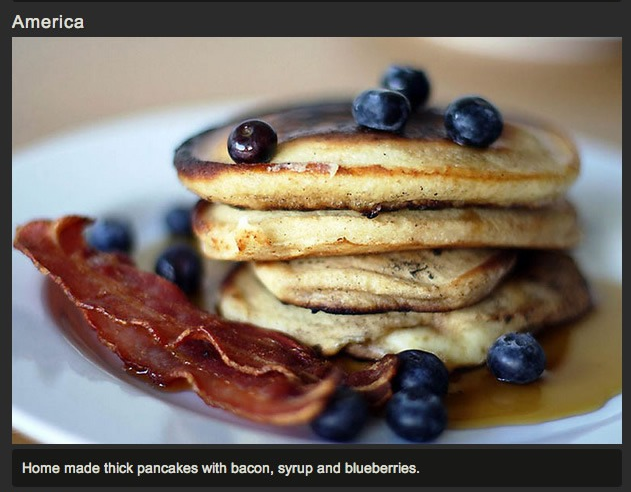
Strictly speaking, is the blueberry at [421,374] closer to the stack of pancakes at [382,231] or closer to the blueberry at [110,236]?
the stack of pancakes at [382,231]

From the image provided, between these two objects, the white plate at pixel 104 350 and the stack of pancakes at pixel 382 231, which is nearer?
the white plate at pixel 104 350

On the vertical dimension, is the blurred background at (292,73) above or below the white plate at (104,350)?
below

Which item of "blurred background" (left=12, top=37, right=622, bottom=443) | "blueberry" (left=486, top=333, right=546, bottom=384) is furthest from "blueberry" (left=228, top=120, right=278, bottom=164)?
"blurred background" (left=12, top=37, right=622, bottom=443)

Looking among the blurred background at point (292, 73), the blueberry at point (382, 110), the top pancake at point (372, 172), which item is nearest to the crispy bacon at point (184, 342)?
the top pancake at point (372, 172)

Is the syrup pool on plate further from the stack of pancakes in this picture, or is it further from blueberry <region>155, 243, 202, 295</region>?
blueberry <region>155, 243, 202, 295</region>

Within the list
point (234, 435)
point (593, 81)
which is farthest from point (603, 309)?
point (593, 81)

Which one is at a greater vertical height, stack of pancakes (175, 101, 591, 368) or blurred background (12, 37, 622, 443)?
stack of pancakes (175, 101, 591, 368)
